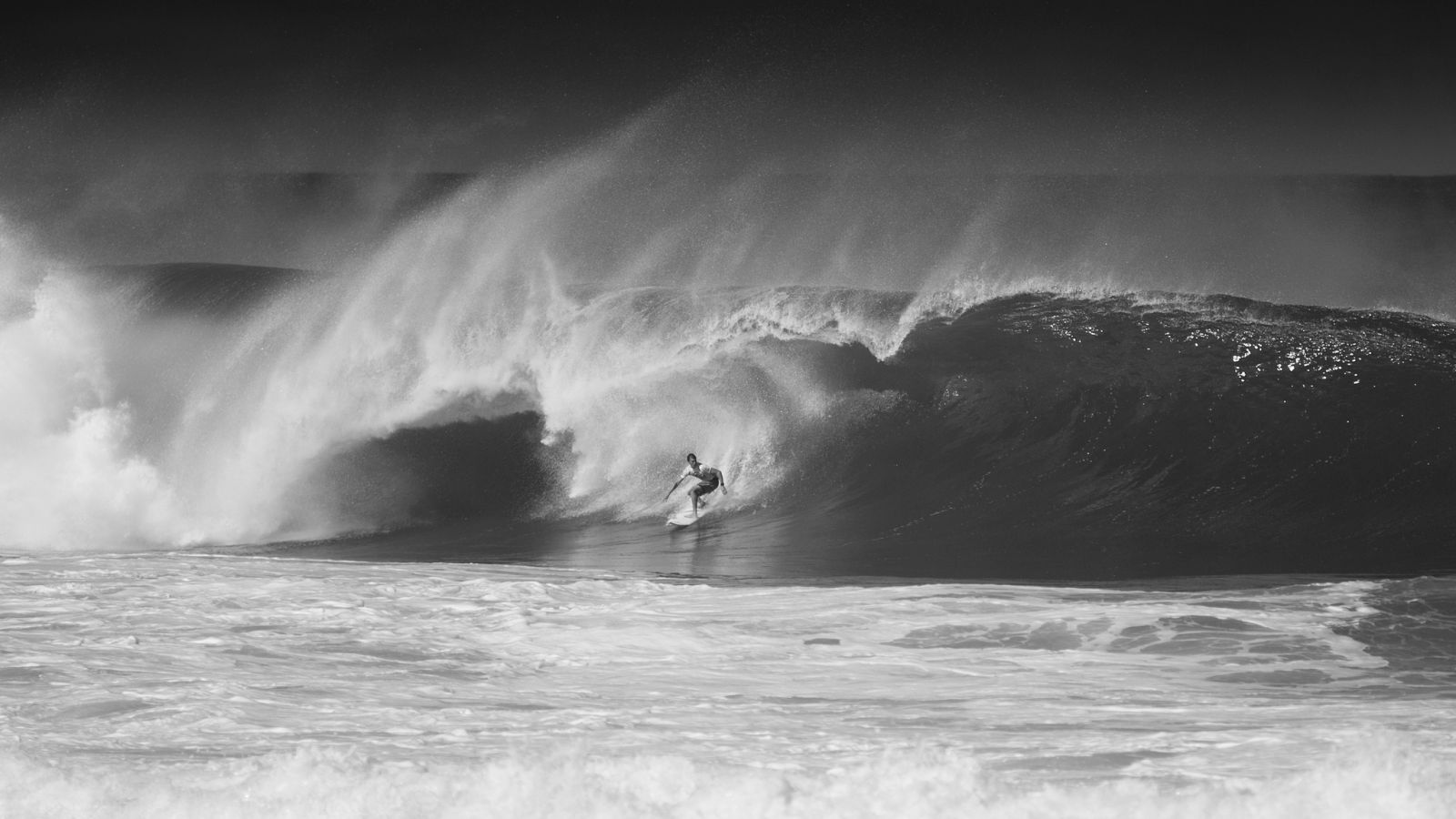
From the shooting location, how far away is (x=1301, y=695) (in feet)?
18.6

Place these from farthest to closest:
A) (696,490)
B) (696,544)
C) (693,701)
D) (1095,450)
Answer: (1095,450) → (696,490) → (696,544) → (693,701)

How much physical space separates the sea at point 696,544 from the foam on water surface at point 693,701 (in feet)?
0.09

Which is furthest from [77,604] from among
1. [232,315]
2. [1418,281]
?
[1418,281]

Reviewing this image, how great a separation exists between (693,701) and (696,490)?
5960 mm

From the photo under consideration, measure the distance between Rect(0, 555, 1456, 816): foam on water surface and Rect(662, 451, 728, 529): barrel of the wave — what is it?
302cm

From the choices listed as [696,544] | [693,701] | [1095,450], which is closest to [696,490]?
[696,544]

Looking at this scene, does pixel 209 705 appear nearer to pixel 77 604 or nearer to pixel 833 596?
pixel 77 604

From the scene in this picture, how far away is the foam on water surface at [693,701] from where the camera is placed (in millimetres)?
4473

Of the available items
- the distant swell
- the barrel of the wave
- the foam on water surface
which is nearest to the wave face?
the distant swell

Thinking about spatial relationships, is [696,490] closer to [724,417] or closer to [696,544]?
[696,544]

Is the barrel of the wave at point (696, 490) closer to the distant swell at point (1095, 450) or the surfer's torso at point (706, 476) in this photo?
the surfer's torso at point (706, 476)

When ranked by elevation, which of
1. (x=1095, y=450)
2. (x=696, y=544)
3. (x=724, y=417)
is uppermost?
(x=724, y=417)

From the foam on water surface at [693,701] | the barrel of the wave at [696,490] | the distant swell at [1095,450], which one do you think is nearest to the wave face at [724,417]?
the distant swell at [1095,450]

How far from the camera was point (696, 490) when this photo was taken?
458 inches
